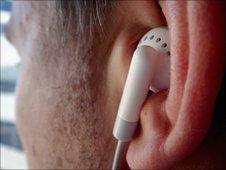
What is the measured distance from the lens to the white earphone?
0.53m

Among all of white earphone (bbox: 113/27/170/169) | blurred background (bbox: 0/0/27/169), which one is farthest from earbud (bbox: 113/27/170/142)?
blurred background (bbox: 0/0/27/169)

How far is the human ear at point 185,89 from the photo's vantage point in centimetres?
42

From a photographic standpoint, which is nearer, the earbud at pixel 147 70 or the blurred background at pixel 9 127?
the earbud at pixel 147 70

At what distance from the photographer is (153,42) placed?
1.77 ft

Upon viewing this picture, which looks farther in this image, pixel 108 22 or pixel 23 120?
pixel 23 120

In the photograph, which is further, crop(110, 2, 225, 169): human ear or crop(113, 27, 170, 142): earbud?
crop(113, 27, 170, 142): earbud

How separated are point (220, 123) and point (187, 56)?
137 mm

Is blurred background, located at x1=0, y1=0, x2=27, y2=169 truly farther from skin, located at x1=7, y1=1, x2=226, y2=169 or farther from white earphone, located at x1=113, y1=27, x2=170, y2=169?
white earphone, located at x1=113, y1=27, x2=170, y2=169

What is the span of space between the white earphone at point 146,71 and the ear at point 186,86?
2 cm

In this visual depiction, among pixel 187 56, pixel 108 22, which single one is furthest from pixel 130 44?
pixel 187 56

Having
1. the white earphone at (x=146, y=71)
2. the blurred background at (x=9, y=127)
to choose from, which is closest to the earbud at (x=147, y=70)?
the white earphone at (x=146, y=71)

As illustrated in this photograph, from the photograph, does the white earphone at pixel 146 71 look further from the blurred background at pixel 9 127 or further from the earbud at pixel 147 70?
the blurred background at pixel 9 127

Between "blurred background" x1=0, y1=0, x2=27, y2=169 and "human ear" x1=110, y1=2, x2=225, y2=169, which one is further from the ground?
"human ear" x1=110, y1=2, x2=225, y2=169

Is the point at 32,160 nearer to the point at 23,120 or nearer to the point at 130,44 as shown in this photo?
the point at 23,120
